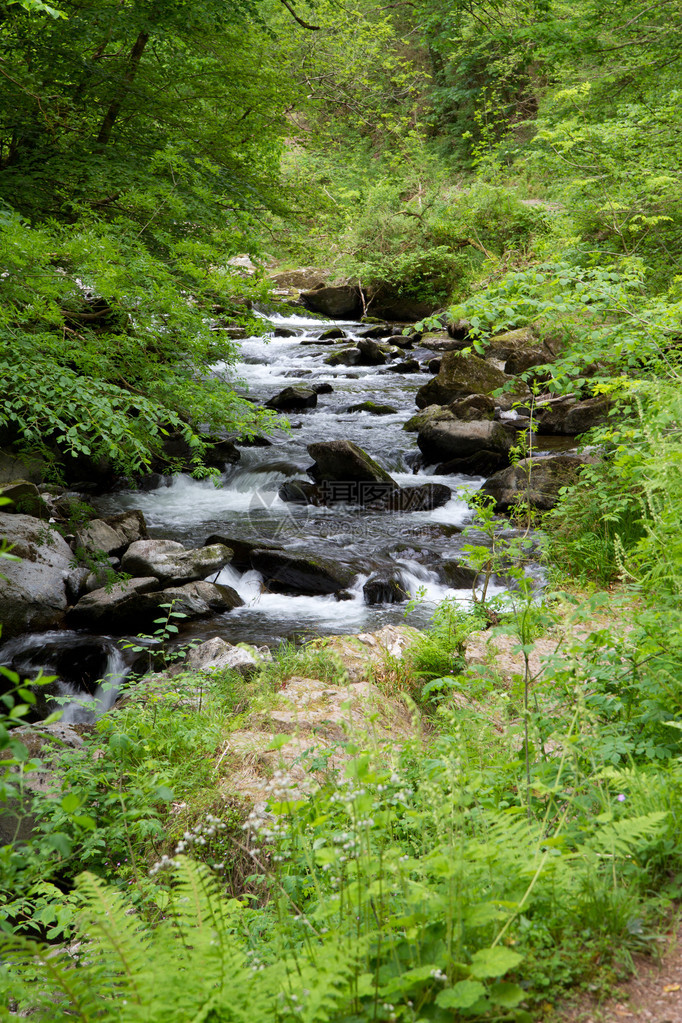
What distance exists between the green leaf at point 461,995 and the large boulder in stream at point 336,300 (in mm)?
23268

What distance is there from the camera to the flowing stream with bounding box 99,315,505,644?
7508 millimetres

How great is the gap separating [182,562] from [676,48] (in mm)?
10066

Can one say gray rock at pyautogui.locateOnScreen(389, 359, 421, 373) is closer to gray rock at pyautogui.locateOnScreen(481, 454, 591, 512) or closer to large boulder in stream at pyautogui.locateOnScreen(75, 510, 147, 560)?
gray rock at pyautogui.locateOnScreen(481, 454, 591, 512)

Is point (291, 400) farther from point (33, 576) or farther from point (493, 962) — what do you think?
point (493, 962)

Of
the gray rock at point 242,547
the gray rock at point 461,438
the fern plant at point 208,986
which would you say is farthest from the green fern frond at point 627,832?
the gray rock at point 461,438

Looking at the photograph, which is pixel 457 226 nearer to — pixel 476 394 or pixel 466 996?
pixel 476 394

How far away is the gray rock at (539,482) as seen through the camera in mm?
8586

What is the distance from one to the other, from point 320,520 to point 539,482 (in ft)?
10.6

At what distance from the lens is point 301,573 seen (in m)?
8.17

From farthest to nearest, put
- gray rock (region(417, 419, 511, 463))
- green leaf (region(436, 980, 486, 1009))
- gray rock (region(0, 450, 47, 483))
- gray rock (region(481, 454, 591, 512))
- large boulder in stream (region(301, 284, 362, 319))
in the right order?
large boulder in stream (region(301, 284, 362, 319)), gray rock (region(417, 419, 511, 463)), gray rock (region(0, 450, 47, 483)), gray rock (region(481, 454, 591, 512)), green leaf (region(436, 980, 486, 1009))

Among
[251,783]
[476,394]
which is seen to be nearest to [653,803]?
[251,783]

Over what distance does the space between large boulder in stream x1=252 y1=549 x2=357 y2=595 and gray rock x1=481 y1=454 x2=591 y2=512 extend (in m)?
2.19

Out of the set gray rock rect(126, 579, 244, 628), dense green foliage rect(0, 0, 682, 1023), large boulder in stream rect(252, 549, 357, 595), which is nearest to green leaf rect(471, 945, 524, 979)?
dense green foliage rect(0, 0, 682, 1023)

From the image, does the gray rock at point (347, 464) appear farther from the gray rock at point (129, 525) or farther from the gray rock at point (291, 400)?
the gray rock at point (291, 400)
